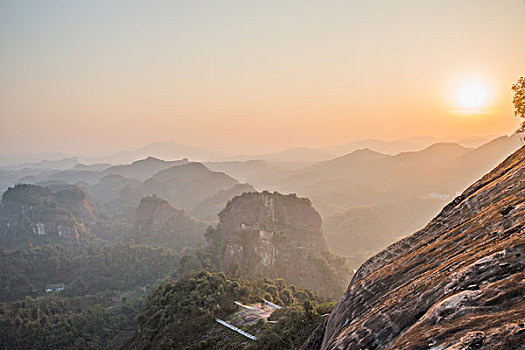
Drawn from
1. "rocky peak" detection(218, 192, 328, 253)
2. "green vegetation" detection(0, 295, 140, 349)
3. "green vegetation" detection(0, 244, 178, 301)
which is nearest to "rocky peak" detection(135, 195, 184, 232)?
"green vegetation" detection(0, 244, 178, 301)

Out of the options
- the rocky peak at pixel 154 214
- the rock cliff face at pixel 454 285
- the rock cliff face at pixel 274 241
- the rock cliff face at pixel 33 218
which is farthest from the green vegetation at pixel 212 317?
the rock cliff face at pixel 33 218

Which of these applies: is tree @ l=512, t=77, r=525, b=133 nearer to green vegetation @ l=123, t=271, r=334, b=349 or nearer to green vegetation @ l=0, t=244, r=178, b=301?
green vegetation @ l=123, t=271, r=334, b=349

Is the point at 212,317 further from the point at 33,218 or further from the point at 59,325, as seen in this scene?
the point at 33,218

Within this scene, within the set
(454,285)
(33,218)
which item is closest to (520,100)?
(454,285)

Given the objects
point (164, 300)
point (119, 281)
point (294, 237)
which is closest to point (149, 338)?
point (164, 300)

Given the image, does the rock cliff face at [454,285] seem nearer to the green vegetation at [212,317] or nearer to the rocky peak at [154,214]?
the green vegetation at [212,317]
